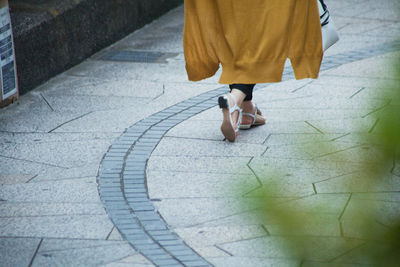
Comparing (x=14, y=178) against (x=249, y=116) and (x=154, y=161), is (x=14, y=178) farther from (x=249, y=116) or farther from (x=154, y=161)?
(x=249, y=116)

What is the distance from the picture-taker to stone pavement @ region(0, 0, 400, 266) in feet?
4.93

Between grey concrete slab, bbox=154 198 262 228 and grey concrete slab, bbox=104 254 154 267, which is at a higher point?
grey concrete slab, bbox=104 254 154 267

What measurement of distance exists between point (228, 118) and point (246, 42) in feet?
1.63

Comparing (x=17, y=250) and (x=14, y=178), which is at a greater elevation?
(x=17, y=250)

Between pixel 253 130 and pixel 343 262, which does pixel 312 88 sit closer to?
pixel 253 130

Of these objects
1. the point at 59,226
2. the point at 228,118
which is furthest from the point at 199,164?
the point at 59,226

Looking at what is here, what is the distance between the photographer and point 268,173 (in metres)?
0.77

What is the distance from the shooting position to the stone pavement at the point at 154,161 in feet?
4.93

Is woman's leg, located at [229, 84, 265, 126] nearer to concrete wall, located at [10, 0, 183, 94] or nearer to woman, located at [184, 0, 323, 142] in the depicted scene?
woman, located at [184, 0, 323, 142]

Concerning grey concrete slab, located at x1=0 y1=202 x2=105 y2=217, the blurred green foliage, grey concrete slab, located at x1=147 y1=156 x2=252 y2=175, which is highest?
the blurred green foliage

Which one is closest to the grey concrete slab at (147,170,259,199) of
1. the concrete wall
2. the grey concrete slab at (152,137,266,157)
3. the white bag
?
the grey concrete slab at (152,137,266,157)

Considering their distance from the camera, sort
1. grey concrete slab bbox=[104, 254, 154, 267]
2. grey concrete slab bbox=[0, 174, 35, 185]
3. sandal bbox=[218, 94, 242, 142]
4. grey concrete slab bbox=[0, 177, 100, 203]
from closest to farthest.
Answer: grey concrete slab bbox=[104, 254, 154, 267], grey concrete slab bbox=[0, 177, 100, 203], grey concrete slab bbox=[0, 174, 35, 185], sandal bbox=[218, 94, 242, 142]

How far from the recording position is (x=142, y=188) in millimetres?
3822

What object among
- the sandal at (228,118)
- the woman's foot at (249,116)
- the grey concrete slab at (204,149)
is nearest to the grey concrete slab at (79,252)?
the grey concrete slab at (204,149)
